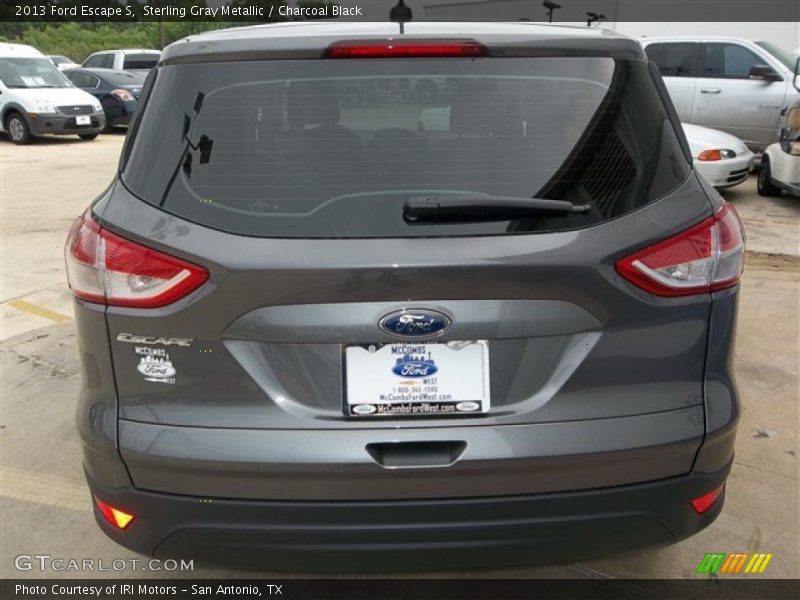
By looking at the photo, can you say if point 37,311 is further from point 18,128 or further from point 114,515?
point 18,128

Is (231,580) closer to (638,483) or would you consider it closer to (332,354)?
(332,354)

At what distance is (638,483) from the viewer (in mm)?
1857

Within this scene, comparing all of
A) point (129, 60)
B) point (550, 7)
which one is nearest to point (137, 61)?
point (129, 60)

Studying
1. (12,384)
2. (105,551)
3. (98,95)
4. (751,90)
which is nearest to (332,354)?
(105,551)

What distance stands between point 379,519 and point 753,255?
566 centimetres

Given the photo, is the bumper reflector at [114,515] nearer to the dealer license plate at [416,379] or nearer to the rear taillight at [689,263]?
the dealer license plate at [416,379]

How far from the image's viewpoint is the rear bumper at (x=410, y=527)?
183 cm

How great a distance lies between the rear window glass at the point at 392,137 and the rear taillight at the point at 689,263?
133 millimetres

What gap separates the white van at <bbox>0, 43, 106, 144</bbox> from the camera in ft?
48.6

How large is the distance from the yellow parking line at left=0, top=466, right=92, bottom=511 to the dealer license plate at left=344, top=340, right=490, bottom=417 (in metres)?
1.70

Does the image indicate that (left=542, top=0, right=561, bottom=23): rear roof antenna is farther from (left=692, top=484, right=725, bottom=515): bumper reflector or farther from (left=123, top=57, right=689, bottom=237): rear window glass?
(left=692, top=484, right=725, bottom=515): bumper reflector

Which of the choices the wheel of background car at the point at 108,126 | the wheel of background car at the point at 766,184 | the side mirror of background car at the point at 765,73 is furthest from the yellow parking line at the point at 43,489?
the wheel of background car at the point at 108,126

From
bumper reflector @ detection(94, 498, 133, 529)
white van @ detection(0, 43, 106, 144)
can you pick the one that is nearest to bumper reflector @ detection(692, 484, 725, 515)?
bumper reflector @ detection(94, 498, 133, 529)

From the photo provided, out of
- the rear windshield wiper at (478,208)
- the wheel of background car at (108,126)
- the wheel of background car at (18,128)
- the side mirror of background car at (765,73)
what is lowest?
the wheel of background car at (108,126)
